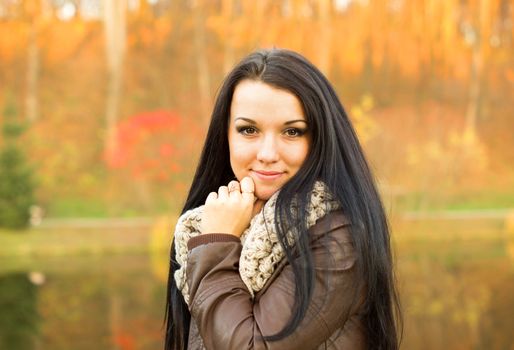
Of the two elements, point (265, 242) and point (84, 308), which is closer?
point (265, 242)

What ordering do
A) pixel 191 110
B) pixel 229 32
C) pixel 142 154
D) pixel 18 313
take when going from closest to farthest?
pixel 18 313 < pixel 142 154 < pixel 191 110 < pixel 229 32

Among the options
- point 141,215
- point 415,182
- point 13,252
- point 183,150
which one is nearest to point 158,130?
point 183,150

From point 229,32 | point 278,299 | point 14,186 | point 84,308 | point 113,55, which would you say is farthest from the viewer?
point 229,32

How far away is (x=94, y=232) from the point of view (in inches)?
362

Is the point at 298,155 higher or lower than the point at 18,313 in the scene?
higher

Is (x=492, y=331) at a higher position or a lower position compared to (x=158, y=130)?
lower

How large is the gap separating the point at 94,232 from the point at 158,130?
1.43 m

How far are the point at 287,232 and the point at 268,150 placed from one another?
136mm

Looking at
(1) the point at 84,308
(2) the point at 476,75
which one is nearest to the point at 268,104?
(1) the point at 84,308

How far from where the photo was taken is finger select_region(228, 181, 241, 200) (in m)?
1.29

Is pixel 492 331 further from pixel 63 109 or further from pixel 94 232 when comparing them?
pixel 63 109

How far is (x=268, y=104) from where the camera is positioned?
4.14 feet

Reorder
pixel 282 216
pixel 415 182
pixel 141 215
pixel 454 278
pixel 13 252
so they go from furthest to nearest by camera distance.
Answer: pixel 415 182
pixel 141 215
pixel 13 252
pixel 454 278
pixel 282 216

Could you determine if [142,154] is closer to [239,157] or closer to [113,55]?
[113,55]
